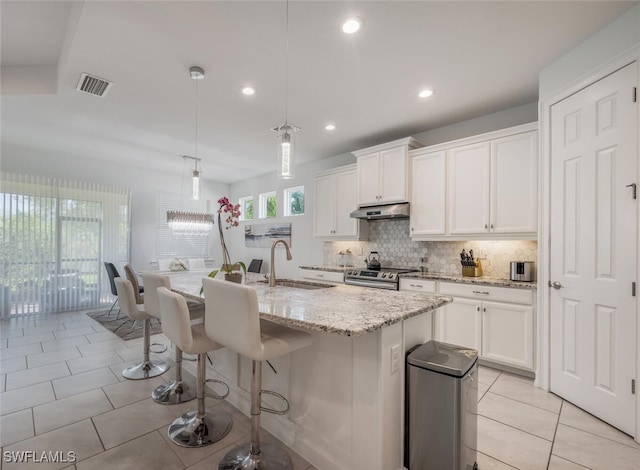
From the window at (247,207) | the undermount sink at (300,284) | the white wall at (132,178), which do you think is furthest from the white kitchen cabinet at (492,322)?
the white wall at (132,178)

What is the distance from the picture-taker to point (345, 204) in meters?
4.68

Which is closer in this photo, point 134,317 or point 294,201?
point 134,317

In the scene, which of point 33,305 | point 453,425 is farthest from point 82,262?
point 453,425

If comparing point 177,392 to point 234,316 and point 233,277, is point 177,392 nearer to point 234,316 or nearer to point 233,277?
point 233,277

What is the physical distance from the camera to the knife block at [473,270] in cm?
340

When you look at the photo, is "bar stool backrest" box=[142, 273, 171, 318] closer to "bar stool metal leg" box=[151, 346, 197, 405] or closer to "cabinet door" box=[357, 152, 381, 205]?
"bar stool metal leg" box=[151, 346, 197, 405]

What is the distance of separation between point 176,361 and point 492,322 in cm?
289

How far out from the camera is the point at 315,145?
4711mm

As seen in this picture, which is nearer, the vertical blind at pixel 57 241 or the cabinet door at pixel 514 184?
the cabinet door at pixel 514 184

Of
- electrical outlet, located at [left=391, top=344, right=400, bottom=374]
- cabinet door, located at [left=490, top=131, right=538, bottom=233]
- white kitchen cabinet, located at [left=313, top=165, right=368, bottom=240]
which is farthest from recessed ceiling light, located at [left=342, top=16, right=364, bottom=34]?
white kitchen cabinet, located at [left=313, top=165, right=368, bottom=240]

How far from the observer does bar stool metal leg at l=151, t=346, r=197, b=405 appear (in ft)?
7.88

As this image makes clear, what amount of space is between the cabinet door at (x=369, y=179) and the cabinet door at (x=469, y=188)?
94cm

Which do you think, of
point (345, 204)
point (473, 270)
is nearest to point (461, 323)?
point (473, 270)

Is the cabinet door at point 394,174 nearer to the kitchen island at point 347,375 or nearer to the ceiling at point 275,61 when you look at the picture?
the ceiling at point 275,61
